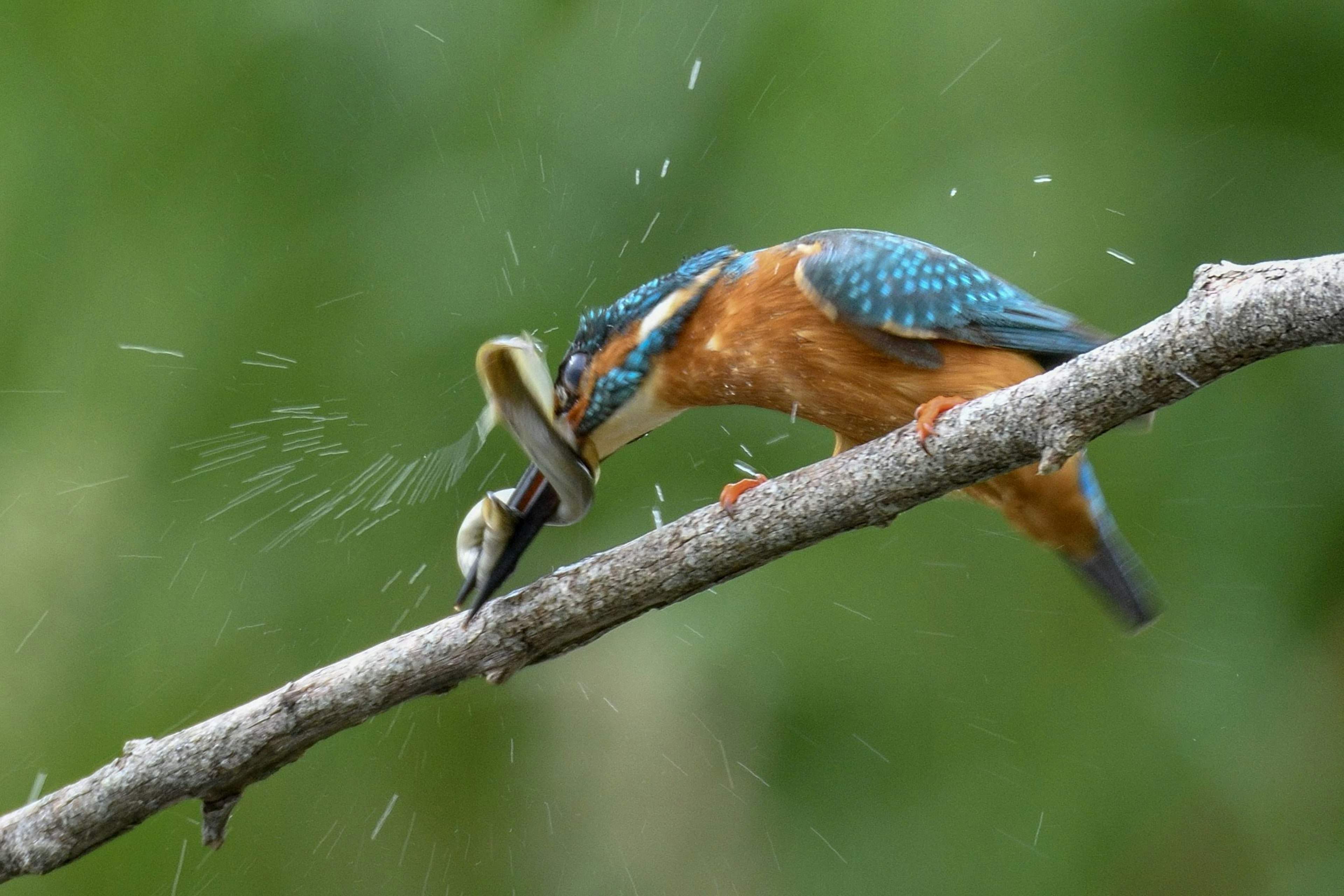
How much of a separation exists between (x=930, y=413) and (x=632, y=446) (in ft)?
3.99

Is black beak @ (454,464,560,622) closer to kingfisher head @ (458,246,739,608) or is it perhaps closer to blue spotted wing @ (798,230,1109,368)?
kingfisher head @ (458,246,739,608)

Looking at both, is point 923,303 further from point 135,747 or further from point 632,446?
point 135,747

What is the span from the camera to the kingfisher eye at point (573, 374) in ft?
6.89

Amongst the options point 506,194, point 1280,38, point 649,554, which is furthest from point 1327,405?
point 506,194

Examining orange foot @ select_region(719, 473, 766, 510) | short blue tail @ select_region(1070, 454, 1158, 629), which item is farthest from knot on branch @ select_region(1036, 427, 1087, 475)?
short blue tail @ select_region(1070, 454, 1158, 629)

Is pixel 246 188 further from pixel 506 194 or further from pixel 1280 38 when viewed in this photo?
pixel 1280 38

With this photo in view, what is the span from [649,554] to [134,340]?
1.84m

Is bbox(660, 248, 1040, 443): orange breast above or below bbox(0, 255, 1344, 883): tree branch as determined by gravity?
below

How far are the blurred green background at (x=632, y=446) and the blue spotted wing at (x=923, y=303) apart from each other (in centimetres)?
50

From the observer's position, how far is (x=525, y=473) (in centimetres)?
191

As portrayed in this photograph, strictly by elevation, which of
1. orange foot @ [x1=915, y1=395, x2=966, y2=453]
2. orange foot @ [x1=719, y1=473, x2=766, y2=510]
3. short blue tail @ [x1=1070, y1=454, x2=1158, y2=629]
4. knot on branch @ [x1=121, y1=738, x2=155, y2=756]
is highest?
knot on branch @ [x1=121, y1=738, x2=155, y2=756]

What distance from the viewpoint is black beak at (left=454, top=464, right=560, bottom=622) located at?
68.9 inches

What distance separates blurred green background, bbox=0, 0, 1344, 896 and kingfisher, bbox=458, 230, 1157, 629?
0.50 metres

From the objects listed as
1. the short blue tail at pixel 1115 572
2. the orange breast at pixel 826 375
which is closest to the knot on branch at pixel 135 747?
the orange breast at pixel 826 375
